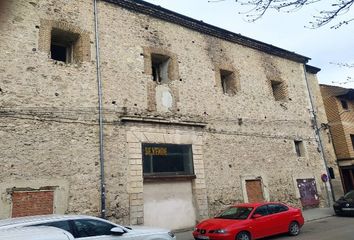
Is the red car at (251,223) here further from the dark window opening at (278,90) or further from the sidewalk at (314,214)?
the dark window opening at (278,90)

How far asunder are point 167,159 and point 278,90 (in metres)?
9.10

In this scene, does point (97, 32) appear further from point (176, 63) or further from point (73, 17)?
point (176, 63)

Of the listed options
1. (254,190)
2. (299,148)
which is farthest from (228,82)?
(299,148)

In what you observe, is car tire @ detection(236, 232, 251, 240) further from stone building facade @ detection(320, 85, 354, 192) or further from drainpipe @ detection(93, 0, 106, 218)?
stone building facade @ detection(320, 85, 354, 192)

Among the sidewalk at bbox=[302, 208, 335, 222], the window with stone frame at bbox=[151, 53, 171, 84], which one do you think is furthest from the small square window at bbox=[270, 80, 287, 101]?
the window with stone frame at bbox=[151, 53, 171, 84]

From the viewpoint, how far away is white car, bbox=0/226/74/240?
4727 mm

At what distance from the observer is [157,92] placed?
13.2m

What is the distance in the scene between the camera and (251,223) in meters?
9.45

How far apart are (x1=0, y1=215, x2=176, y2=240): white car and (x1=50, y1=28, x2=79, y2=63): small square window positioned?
7.61 meters

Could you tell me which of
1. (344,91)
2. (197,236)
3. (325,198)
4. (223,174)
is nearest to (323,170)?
(325,198)

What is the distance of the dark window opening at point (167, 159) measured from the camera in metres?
12.2

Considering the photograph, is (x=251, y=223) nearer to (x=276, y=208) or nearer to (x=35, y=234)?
(x=276, y=208)

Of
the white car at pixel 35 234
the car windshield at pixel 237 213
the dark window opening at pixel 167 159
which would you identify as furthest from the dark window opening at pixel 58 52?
the white car at pixel 35 234

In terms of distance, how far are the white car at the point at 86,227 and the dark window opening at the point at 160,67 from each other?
857 cm
